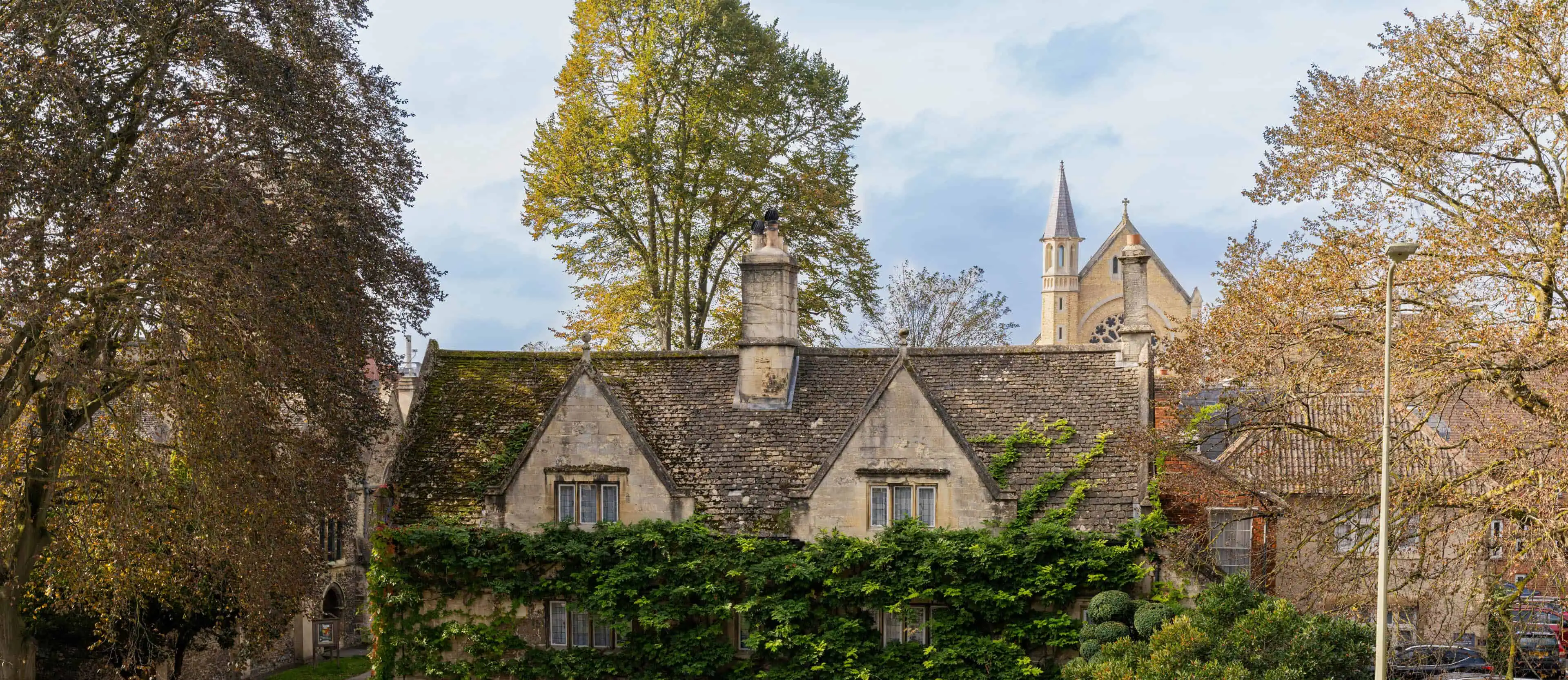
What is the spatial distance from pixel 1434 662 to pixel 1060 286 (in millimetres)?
50854

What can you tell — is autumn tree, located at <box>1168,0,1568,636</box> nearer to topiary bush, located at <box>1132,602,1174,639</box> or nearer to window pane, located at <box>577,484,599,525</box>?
topiary bush, located at <box>1132,602,1174,639</box>

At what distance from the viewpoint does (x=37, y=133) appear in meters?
19.9

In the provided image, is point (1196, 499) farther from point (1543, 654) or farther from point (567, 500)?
point (567, 500)

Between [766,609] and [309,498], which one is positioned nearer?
[309,498]

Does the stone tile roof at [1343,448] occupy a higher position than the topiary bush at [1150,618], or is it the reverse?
the stone tile roof at [1343,448]

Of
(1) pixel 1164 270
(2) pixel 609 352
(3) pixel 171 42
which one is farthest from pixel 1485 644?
(1) pixel 1164 270

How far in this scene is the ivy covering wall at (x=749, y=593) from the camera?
76.9 ft

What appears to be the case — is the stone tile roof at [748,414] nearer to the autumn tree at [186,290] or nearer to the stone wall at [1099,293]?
the autumn tree at [186,290]

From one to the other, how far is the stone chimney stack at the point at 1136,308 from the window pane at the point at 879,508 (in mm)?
6201

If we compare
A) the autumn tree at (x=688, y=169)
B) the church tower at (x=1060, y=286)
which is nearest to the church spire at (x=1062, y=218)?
the church tower at (x=1060, y=286)

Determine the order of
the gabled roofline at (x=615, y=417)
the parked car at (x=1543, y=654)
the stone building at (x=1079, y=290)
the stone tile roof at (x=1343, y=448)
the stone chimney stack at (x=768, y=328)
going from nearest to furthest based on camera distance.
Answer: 1. the stone tile roof at (x=1343, y=448)
2. the parked car at (x=1543, y=654)
3. the gabled roofline at (x=615, y=417)
4. the stone chimney stack at (x=768, y=328)
5. the stone building at (x=1079, y=290)

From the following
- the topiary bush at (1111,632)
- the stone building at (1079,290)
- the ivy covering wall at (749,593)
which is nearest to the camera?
the topiary bush at (1111,632)

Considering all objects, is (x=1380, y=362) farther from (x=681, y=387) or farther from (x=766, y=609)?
(x=681, y=387)

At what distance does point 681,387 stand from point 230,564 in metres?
10.2
